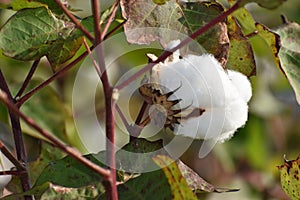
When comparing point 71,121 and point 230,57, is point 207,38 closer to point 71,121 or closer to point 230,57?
point 230,57

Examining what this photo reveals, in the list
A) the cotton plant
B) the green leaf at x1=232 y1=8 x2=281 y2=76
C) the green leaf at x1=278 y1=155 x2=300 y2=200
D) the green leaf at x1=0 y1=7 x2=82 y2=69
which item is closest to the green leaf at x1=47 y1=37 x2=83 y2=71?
the green leaf at x1=0 y1=7 x2=82 y2=69

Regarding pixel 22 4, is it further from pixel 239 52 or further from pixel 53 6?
pixel 239 52

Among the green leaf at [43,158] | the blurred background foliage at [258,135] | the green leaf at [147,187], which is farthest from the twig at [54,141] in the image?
the blurred background foliage at [258,135]

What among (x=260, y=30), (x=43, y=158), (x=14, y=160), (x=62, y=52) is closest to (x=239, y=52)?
(x=260, y=30)

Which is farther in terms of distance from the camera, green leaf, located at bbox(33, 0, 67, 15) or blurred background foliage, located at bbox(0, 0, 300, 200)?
blurred background foliage, located at bbox(0, 0, 300, 200)

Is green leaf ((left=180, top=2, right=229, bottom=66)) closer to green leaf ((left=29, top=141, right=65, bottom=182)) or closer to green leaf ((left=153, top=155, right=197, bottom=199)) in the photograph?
green leaf ((left=153, top=155, right=197, bottom=199))

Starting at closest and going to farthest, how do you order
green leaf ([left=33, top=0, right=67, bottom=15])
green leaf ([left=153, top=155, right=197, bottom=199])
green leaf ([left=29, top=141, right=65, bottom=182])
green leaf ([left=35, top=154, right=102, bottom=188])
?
green leaf ([left=153, top=155, right=197, bottom=199])
green leaf ([left=35, top=154, right=102, bottom=188])
green leaf ([left=33, top=0, right=67, bottom=15])
green leaf ([left=29, top=141, right=65, bottom=182])
